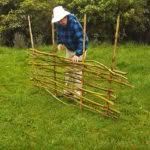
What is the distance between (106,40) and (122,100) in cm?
653

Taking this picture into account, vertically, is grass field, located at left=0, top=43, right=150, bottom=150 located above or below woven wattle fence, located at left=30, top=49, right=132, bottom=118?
below

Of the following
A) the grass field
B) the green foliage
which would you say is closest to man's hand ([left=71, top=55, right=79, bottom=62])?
the grass field

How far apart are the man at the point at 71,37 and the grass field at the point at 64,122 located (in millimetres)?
511

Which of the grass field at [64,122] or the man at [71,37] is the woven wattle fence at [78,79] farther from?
the grass field at [64,122]

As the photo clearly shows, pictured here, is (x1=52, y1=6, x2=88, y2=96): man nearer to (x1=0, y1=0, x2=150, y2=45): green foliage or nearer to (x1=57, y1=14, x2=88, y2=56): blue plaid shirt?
(x1=57, y1=14, x2=88, y2=56): blue plaid shirt

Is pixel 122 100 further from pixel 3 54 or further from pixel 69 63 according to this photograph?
pixel 3 54

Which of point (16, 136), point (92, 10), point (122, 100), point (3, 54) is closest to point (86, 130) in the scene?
point (16, 136)

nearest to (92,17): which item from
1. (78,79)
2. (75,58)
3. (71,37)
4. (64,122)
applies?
(71,37)

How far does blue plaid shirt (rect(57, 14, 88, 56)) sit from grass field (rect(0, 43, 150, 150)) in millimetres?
960

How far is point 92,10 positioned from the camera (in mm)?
15547

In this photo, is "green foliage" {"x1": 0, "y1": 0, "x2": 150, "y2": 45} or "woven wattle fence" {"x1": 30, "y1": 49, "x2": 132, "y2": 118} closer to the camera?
"woven wattle fence" {"x1": 30, "y1": 49, "x2": 132, "y2": 118}

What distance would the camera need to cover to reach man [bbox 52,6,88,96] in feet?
30.4

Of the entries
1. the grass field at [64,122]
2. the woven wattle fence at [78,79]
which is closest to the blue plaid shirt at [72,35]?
the woven wattle fence at [78,79]

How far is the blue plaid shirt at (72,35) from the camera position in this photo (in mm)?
9469
